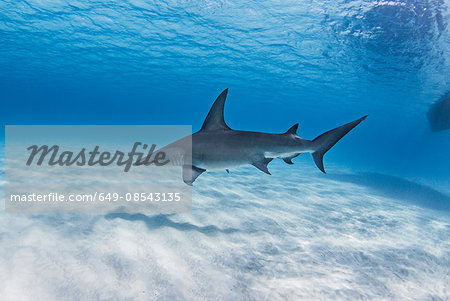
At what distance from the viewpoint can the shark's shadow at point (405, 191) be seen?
36.9 feet

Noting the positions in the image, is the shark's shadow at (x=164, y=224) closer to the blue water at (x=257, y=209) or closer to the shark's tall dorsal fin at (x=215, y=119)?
the blue water at (x=257, y=209)

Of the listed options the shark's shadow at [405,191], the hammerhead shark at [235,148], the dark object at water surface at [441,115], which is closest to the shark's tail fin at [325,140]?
the hammerhead shark at [235,148]

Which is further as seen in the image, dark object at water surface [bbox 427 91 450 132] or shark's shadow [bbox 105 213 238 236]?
dark object at water surface [bbox 427 91 450 132]

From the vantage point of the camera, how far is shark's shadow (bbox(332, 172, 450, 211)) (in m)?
11.3

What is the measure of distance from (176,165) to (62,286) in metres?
2.08

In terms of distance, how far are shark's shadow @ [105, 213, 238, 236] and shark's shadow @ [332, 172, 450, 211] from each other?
422 inches

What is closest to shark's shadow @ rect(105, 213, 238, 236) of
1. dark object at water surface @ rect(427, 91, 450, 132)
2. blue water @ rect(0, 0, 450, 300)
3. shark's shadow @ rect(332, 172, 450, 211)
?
blue water @ rect(0, 0, 450, 300)

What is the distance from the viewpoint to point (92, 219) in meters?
4.28

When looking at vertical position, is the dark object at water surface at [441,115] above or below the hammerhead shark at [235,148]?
above

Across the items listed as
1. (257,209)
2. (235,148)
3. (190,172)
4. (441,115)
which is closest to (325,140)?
(235,148)

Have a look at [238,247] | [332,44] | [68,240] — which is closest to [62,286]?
[68,240]


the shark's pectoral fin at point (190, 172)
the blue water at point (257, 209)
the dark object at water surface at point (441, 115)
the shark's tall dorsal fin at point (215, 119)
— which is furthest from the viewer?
the dark object at water surface at point (441, 115)

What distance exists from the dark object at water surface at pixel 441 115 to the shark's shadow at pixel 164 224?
1001 inches

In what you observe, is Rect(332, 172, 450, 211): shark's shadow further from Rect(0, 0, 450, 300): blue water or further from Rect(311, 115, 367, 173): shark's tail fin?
Rect(311, 115, 367, 173): shark's tail fin
